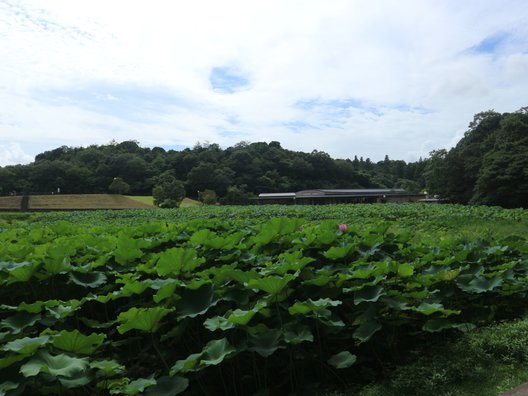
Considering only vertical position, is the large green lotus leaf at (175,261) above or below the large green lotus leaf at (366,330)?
above

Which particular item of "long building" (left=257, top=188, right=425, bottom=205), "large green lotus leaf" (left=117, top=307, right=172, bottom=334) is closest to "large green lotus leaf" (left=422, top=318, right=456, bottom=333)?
"large green lotus leaf" (left=117, top=307, right=172, bottom=334)

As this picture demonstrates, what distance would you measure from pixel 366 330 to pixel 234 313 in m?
0.93

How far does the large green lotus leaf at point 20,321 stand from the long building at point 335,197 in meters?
62.1

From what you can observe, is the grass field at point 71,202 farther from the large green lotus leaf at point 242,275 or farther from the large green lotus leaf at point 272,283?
the large green lotus leaf at point 272,283

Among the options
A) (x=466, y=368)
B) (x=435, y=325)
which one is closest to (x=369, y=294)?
(x=435, y=325)

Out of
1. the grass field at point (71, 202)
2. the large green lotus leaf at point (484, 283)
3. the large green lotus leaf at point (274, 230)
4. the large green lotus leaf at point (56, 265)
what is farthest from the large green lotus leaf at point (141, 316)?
the grass field at point (71, 202)

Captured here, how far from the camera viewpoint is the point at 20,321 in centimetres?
290

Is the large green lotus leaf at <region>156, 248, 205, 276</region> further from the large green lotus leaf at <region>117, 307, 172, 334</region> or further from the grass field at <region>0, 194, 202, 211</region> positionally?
the grass field at <region>0, 194, 202, 211</region>

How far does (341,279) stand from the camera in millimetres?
3162

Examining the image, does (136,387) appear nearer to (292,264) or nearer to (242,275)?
(242,275)

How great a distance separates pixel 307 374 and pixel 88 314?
1.84 m

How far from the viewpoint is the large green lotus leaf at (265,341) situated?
260cm

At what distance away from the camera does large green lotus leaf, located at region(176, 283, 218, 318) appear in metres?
2.82

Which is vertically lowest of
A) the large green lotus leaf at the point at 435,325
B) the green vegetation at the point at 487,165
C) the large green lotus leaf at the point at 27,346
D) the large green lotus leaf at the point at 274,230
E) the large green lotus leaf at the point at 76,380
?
the large green lotus leaf at the point at 76,380
